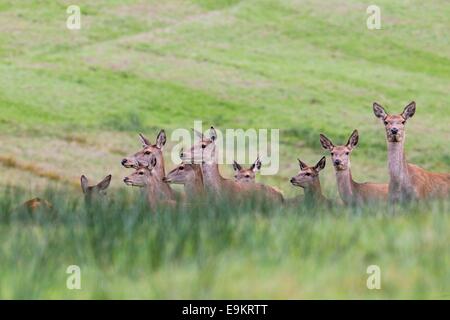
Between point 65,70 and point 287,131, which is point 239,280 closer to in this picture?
point 287,131

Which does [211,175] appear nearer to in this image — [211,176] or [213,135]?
[211,176]

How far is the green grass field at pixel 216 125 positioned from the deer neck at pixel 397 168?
0.67 meters

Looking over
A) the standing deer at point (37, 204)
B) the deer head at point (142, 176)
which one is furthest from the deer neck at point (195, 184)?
the standing deer at point (37, 204)

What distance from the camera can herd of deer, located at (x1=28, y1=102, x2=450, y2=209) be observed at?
39.7ft

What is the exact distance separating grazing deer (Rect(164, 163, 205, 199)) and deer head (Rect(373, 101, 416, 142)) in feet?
6.83

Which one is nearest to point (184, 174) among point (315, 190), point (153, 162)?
point (153, 162)

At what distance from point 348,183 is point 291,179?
0.61 m

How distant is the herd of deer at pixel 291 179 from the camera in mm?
12094

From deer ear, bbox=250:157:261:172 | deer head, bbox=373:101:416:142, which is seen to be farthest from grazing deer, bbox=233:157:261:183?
deer head, bbox=373:101:416:142

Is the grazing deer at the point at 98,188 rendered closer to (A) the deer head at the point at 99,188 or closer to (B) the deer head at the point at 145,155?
(A) the deer head at the point at 99,188

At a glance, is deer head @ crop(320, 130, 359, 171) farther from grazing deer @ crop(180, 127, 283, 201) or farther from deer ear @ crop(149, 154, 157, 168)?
deer ear @ crop(149, 154, 157, 168)

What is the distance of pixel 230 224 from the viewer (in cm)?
921

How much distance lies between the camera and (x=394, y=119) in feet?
39.5
